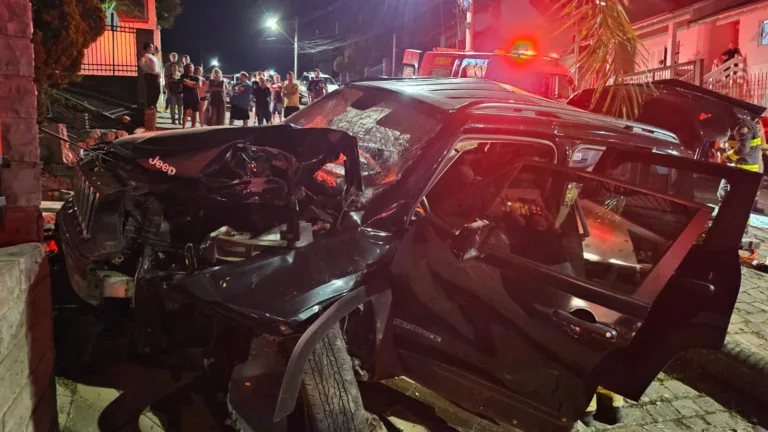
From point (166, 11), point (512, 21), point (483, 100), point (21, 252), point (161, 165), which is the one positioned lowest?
point (21, 252)

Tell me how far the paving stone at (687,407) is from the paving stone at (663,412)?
0.14 feet

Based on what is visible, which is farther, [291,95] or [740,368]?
[291,95]

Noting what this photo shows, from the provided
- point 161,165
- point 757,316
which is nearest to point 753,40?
point 757,316

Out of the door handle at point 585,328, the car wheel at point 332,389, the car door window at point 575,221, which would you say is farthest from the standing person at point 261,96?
the door handle at point 585,328

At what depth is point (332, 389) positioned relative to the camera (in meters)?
2.54

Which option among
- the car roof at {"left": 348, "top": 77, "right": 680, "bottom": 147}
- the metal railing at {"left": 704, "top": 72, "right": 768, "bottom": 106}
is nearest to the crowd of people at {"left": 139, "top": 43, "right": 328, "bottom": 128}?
the car roof at {"left": 348, "top": 77, "right": 680, "bottom": 147}

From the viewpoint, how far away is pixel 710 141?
6.40 meters

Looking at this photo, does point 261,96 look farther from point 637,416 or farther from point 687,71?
point 687,71

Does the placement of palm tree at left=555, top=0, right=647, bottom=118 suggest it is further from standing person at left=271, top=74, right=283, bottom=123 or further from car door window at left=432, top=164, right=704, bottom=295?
standing person at left=271, top=74, right=283, bottom=123

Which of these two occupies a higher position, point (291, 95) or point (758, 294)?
point (291, 95)

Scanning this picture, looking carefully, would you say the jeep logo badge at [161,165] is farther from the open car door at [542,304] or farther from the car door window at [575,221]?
the car door window at [575,221]

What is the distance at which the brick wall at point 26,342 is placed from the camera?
1959 millimetres

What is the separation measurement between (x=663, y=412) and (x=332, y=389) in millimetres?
2275

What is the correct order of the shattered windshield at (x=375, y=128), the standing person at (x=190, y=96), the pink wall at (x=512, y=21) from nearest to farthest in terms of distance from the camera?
the shattered windshield at (x=375, y=128) → the standing person at (x=190, y=96) → the pink wall at (x=512, y=21)
